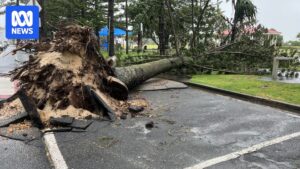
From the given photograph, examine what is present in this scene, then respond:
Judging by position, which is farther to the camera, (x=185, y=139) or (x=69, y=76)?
(x=69, y=76)

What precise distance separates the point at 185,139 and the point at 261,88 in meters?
5.02

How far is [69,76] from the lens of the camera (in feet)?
24.1

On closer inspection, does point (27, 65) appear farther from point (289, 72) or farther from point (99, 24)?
point (99, 24)

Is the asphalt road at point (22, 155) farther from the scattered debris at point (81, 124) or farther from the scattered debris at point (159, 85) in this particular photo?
the scattered debris at point (159, 85)

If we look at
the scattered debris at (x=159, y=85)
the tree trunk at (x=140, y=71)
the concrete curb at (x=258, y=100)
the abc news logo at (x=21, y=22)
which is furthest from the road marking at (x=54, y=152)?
the abc news logo at (x=21, y=22)

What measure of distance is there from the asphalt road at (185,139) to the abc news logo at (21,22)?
492cm

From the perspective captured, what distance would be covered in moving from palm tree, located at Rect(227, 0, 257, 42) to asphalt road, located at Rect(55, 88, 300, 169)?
10817 mm

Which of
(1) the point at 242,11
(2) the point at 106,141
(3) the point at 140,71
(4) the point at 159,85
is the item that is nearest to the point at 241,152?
(2) the point at 106,141

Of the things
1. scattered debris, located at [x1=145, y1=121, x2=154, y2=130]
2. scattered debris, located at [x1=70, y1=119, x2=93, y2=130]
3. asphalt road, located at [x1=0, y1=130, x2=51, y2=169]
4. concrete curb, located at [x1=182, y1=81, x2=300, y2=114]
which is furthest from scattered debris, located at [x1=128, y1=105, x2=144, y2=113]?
concrete curb, located at [x1=182, y1=81, x2=300, y2=114]

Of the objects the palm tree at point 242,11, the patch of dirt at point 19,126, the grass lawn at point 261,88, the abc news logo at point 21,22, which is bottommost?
the patch of dirt at point 19,126

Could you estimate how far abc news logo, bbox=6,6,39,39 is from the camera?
33.2 ft

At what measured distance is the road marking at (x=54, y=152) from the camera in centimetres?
451

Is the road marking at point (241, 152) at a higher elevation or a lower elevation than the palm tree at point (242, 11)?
lower

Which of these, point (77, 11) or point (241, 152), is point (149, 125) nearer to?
point (241, 152)
